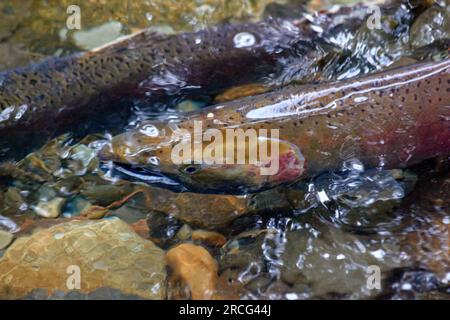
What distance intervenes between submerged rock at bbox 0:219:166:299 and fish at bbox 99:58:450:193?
1.53 feet

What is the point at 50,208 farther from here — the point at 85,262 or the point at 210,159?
the point at 210,159

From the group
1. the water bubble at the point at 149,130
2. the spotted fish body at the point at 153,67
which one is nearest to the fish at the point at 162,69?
the spotted fish body at the point at 153,67

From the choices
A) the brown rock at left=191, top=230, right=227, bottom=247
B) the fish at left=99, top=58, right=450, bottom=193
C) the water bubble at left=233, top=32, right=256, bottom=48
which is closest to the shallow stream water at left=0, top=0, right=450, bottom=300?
the brown rock at left=191, top=230, right=227, bottom=247

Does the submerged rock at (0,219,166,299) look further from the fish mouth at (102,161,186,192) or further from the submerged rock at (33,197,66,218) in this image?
the fish mouth at (102,161,186,192)

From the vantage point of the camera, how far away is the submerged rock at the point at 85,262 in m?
2.71

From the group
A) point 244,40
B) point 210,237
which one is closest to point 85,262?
point 210,237

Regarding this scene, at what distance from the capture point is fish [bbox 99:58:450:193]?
9.64ft

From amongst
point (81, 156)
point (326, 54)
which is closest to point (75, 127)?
point (81, 156)

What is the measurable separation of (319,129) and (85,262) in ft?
5.38

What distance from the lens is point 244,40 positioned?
4012 millimetres

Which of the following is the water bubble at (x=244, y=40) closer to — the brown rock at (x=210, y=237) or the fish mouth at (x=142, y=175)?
the fish mouth at (x=142, y=175)

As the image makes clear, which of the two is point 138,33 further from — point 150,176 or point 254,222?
point 254,222

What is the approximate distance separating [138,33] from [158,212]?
176 centimetres
